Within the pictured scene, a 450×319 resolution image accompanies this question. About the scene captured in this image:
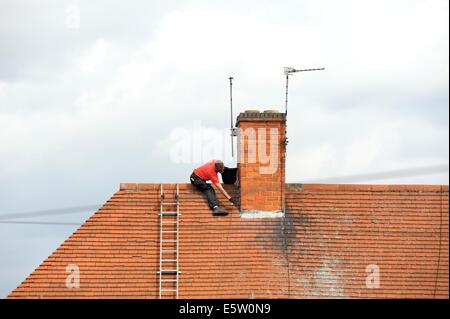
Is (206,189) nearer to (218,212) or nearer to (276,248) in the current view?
(218,212)

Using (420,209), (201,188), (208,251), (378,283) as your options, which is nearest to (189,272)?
(208,251)

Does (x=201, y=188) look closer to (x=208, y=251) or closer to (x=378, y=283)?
(x=208, y=251)

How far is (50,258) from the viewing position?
21.9 meters

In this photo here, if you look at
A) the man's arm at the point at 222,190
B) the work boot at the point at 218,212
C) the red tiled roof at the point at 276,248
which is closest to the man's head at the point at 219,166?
the man's arm at the point at 222,190

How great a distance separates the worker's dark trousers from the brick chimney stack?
599mm

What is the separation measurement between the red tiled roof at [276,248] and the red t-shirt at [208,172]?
414 millimetres

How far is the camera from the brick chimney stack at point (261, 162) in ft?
74.6

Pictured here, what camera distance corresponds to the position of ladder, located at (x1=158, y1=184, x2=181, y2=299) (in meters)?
21.3

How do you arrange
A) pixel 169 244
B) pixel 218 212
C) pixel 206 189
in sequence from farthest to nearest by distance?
1. pixel 206 189
2. pixel 218 212
3. pixel 169 244

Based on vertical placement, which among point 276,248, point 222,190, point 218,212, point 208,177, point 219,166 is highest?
point 219,166

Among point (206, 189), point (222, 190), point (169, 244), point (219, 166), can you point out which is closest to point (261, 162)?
point (219, 166)

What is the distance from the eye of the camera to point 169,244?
72.3 feet

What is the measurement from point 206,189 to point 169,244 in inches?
63.9

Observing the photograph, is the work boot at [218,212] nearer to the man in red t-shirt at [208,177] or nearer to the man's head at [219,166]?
the man in red t-shirt at [208,177]
